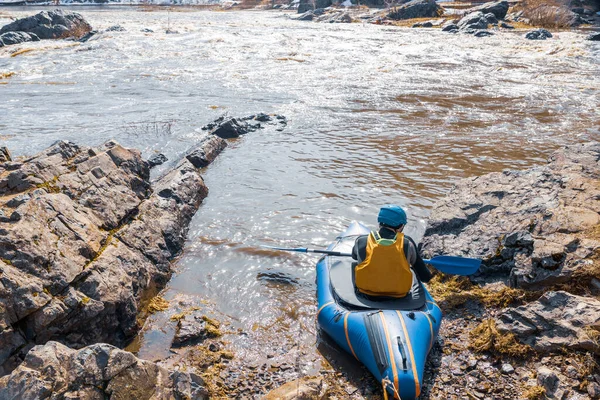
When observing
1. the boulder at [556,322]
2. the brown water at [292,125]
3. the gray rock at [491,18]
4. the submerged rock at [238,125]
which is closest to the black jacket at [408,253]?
the boulder at [556,322]

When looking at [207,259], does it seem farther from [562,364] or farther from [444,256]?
[562,364]

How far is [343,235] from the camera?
284 inches

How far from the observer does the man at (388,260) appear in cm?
512

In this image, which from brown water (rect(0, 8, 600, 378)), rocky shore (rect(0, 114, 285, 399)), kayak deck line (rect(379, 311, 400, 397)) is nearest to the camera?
rocky shore (rect(0, 114, 285, 399))

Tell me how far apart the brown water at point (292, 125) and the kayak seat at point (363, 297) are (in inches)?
21.6

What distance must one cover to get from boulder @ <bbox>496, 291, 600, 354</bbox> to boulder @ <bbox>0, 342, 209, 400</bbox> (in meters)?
3.35

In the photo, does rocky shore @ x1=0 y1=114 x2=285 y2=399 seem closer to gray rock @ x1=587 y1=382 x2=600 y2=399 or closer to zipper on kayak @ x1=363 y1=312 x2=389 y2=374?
zipper on kayak @ x1=363 y1=312 x2=389 y2=374

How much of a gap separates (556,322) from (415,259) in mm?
1518

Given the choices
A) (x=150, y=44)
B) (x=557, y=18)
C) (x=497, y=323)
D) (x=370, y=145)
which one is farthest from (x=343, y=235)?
(x=557, y=18)

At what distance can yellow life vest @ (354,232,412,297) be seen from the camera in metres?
5.12

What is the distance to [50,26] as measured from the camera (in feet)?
104

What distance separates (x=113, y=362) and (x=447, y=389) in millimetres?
3032

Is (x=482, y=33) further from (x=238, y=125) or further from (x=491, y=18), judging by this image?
(x=238, y=125)

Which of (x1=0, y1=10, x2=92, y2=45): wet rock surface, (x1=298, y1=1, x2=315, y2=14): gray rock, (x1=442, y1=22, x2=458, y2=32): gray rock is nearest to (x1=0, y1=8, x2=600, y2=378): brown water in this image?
(x1=0, y1=10, x2=92, y2=45): wet rock surface
